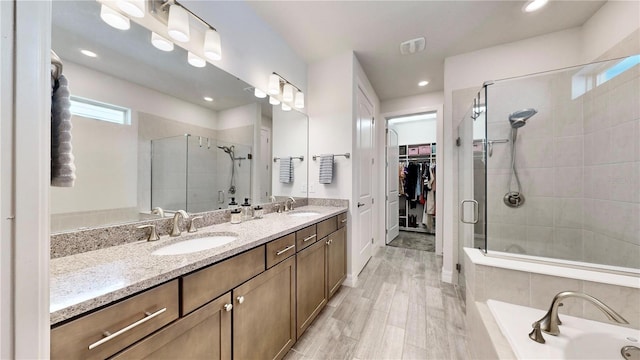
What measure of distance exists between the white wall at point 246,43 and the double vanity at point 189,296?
1.34 meters

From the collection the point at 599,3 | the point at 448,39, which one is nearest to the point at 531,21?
the point at 599,3

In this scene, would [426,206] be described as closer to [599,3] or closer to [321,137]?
[321,137]

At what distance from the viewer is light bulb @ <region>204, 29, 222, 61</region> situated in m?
1.46

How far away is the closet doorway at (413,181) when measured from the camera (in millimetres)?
4188

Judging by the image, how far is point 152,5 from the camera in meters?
1.24

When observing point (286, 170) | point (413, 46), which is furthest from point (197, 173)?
point (413, 46)

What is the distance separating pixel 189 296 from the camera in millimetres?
813

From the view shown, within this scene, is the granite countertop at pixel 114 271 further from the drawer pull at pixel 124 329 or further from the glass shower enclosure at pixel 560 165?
the glass shower enclosure at pixel 560 165

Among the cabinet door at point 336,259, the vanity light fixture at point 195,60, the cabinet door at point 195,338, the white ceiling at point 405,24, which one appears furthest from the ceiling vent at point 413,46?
the cabinet door at point 195,338

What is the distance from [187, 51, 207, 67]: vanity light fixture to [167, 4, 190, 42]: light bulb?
4.5 inches

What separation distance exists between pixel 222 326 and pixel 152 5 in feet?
5.83

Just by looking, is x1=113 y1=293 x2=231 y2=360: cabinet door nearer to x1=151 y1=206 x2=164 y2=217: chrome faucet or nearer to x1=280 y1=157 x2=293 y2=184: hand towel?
x1=151 y1=206 x2=164 y2=217: chrome faucet

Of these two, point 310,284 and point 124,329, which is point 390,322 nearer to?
point 310,284

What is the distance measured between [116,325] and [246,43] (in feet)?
6.67
